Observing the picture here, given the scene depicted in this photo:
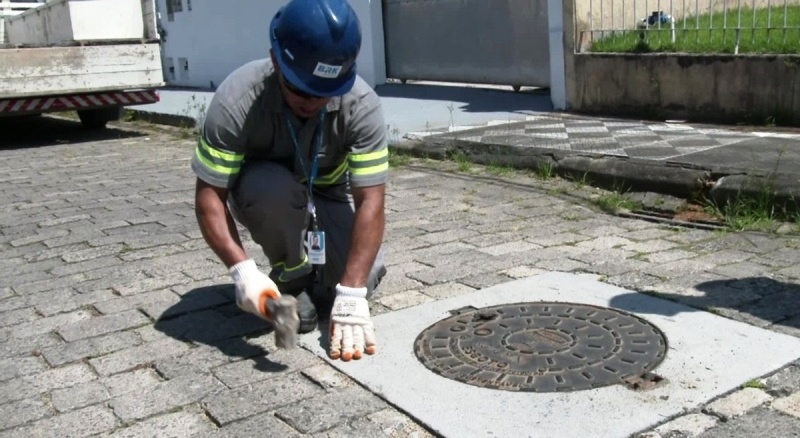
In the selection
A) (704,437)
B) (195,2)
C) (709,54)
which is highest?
(195,2)

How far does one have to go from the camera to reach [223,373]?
2.97 meters

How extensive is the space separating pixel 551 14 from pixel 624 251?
4995mm

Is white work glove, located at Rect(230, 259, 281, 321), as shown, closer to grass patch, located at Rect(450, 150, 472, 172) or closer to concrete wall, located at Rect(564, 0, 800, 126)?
grass patch, located at Rect(450, 150, 472, 172)

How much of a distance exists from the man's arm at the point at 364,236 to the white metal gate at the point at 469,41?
670 cm

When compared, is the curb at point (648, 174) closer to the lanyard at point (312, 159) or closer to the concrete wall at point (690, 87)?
the concrete wall at point (690, 87)

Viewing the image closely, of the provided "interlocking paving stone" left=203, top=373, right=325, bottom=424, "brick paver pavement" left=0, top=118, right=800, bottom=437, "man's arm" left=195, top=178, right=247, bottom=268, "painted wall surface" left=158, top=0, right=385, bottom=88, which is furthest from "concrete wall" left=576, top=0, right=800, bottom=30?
"interlocking paving stone" left=203, top=373, right=325, bottom=424

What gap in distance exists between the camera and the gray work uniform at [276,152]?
123 inches

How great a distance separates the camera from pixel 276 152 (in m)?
3.30

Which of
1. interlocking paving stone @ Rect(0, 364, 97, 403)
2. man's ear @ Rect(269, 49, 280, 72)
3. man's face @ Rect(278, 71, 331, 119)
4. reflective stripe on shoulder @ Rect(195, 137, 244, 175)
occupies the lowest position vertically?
interlocking paving stone @ Rect(0, 364, 97, 403)

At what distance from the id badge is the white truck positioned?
8.09m

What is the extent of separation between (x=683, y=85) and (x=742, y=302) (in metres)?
4.46

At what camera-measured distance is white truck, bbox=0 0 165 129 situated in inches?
403

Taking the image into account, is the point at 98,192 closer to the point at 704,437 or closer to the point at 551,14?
the point at 551,14

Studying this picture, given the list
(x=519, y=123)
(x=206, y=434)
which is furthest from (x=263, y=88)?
(x=519, y=123)
